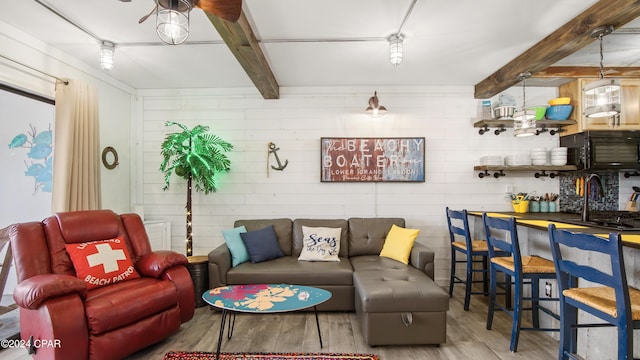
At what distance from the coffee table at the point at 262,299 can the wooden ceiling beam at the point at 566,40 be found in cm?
281

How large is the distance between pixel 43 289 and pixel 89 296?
333mm

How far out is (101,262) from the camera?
2539 mm

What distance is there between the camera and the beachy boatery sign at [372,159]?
415cm

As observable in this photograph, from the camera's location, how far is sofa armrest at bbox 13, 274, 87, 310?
6.45 ft

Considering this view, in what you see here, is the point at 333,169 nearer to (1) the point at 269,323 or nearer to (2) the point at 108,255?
(1) the point at 269,323

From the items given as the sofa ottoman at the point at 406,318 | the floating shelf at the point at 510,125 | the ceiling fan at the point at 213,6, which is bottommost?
the sofa ottoman at the point at 406,318

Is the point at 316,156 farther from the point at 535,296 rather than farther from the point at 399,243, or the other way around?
the point at 535,296

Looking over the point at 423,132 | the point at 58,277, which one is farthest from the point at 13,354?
the point at 423,132

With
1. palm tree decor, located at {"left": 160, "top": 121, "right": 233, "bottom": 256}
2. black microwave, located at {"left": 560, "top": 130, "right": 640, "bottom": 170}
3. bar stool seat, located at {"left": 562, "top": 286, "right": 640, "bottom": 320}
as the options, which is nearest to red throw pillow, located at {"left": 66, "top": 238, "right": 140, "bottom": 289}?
palm tree decor, located at {"left": 160, "top": 121, "right": 233, "bottom": 256}

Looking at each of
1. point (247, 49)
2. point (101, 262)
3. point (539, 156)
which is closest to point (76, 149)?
point (101, 262)

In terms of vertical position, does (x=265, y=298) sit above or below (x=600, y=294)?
below

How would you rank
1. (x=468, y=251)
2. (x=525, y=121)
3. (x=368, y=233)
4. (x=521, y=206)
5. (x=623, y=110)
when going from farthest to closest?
(x=521, y=206) → (x=368, y=233) → (x=623, y=110) → (x=468, y=251) → (x=525, y=121)

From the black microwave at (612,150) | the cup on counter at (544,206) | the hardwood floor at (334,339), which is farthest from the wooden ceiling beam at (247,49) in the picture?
the black microwave at (612,150)

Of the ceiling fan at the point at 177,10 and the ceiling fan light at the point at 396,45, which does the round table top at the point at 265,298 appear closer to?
the ceiling fan at the point at 177,10
